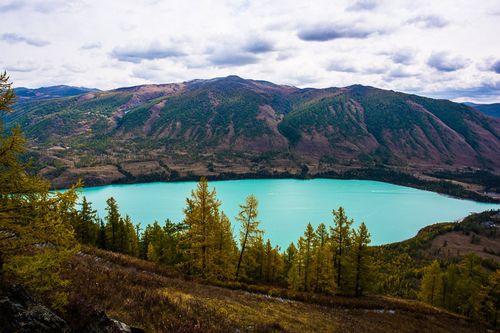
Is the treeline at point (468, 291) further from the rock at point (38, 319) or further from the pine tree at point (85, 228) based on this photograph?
the pine tree at point (85, 228)

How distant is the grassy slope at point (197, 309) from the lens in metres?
14.6

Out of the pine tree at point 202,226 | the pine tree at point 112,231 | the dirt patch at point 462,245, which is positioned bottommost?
the dirt patch at point 462,245

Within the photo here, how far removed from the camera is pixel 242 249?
149 ft

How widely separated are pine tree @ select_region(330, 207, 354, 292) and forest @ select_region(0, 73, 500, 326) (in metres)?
0.14

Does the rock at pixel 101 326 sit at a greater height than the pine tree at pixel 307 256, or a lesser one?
greater

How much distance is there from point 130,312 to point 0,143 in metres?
8.82

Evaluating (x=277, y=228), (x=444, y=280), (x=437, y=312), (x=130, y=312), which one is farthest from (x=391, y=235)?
(x=130, y=312)

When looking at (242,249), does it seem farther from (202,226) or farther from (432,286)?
(432,286)

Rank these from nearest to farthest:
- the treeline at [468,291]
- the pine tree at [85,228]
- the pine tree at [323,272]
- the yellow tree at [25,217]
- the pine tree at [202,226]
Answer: the yellow tree at [25,217] → the pine tree at [202,226] → the pine tree at [323,272] → the treeline at [468,291] → the pine tree at [85,228]

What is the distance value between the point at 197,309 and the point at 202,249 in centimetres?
1921

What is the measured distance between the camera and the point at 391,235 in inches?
6801

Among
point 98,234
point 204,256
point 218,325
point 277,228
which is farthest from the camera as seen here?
point 277,228

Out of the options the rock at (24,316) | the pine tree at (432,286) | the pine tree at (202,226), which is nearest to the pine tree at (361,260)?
the pine tree at (202,226)

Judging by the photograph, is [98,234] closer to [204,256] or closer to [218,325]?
[204,256]
